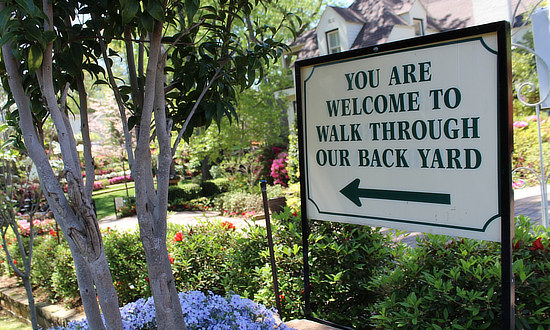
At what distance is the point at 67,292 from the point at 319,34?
582 inches

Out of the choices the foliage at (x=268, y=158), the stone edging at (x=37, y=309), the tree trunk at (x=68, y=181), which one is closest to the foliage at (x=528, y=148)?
the foliage at (x=268, y=158)

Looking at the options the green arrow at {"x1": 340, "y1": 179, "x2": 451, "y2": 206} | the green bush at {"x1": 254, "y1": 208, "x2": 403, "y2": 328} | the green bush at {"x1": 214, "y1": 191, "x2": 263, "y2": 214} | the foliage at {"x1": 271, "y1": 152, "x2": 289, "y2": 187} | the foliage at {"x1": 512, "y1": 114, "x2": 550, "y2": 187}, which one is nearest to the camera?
the green arrow at {"x1": 340, "y1": 179, "x2": 451, "y2": 206}

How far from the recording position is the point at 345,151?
273 centimetres

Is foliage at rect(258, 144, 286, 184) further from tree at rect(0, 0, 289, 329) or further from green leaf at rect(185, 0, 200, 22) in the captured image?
green leaf at rect(185, 0, 200, 22)

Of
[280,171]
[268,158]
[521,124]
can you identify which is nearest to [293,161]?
[280,171]

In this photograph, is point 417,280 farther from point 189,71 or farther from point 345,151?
point 189,71

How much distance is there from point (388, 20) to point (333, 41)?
2436 mm

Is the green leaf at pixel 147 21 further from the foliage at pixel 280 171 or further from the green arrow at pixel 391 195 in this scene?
the foliage at pixel 280 171

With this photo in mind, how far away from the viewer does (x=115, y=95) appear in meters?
2.34

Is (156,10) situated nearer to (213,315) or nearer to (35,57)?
(35,57)

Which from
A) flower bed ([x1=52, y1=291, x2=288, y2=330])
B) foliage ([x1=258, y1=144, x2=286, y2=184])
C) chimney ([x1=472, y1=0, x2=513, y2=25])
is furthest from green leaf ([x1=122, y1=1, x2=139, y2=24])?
chimney ([x1=472, y1=0, x2=513, y2=25])

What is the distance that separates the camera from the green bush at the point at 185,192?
1569 cm

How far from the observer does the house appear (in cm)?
1554

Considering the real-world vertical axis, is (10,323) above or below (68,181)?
below
